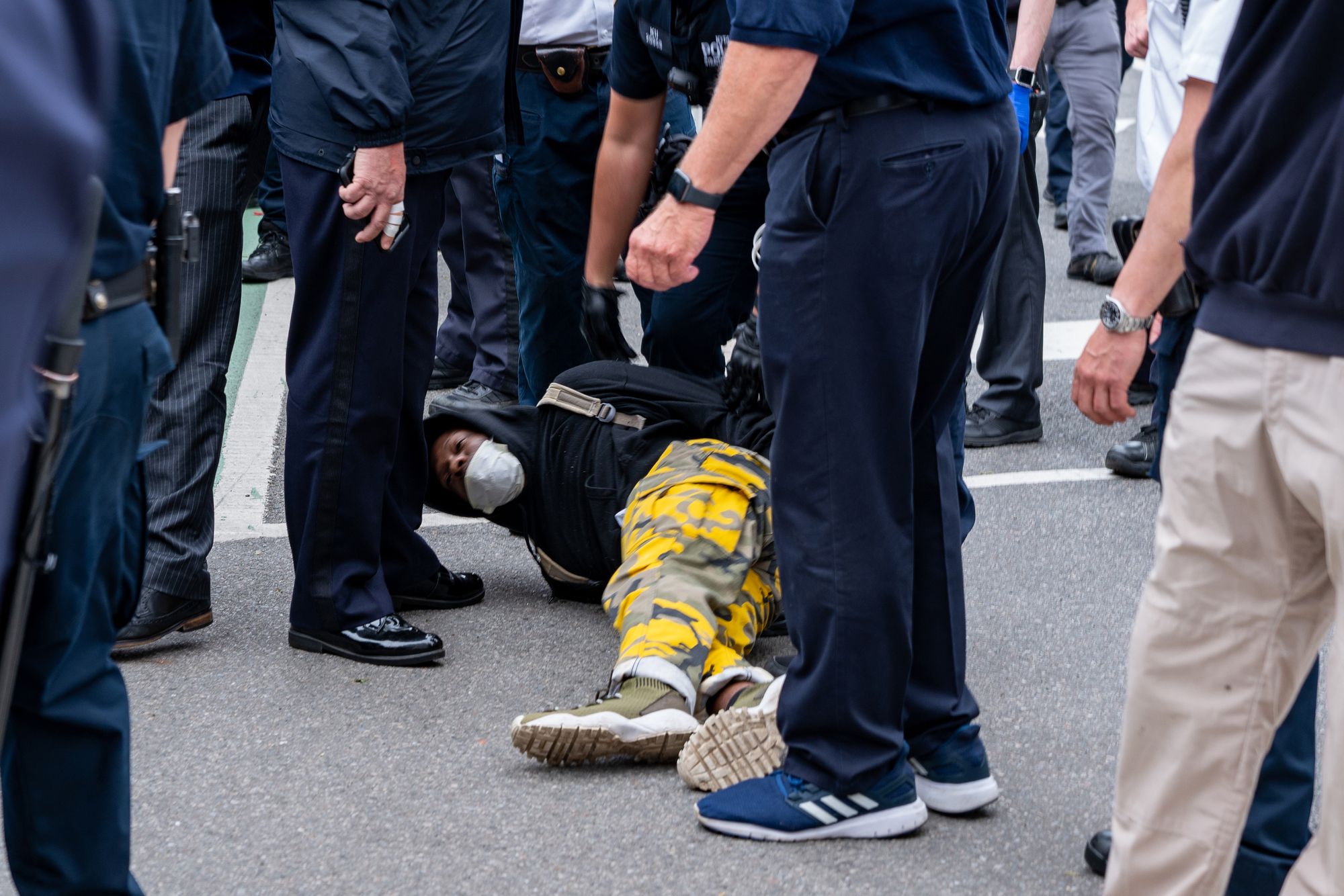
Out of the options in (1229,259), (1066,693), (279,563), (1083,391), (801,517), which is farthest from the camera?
(279,563)

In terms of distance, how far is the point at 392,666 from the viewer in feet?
10.8

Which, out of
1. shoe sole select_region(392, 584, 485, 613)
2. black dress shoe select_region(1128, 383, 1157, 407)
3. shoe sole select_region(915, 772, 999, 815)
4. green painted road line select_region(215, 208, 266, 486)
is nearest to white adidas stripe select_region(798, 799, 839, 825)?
shoe sole select_region(915, 772, 999, 815)

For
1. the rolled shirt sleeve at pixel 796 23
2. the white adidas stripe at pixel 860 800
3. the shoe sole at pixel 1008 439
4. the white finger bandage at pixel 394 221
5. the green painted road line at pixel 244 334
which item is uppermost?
the rolled shirt sleeve at pixel 796 23

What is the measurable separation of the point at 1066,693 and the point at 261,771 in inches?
61.9

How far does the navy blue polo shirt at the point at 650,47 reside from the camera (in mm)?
2988

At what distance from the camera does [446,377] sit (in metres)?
5.72

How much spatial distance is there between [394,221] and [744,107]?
1120mm

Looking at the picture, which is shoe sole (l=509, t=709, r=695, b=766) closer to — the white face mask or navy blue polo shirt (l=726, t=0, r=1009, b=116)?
the white face mask

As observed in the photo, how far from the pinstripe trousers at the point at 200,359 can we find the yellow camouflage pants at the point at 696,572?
3.11ft

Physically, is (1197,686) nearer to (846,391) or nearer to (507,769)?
(846,391)

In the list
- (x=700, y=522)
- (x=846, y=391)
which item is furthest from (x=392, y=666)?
(x=846, y=391)

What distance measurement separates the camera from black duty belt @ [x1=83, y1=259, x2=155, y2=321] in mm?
1693

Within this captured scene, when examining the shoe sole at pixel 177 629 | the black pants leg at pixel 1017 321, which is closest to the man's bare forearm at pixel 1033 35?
the black pants leg at pixel 1017 321

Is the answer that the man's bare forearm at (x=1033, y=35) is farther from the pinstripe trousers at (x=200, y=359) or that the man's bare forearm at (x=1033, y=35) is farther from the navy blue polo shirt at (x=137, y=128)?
the navy blue polo shirt at (x=137, y=128)
